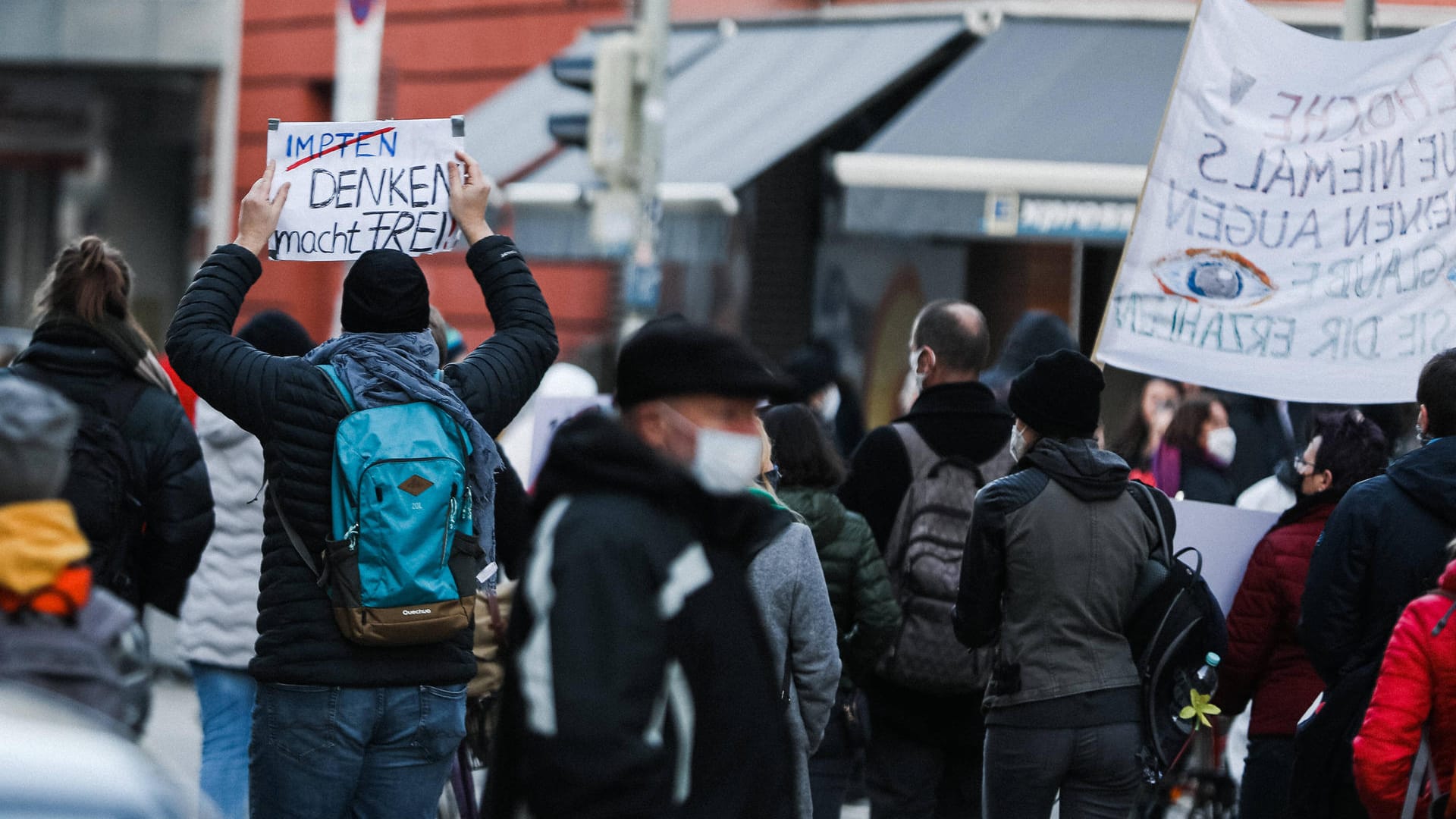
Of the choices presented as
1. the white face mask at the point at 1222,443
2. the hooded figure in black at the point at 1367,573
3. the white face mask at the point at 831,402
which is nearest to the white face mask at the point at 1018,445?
the hooded figure in black at the point at 1367,573

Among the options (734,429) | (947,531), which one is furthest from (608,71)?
(734,429)

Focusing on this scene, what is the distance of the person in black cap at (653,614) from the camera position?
8.93ft

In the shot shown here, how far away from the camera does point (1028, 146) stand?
11016mm

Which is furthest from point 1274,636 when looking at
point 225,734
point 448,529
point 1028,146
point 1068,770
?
point 1028,146

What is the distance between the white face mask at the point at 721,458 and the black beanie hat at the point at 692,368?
0.23ft

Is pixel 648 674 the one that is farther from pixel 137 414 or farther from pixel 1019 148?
pixel 1019 148

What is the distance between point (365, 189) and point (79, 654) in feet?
7.04

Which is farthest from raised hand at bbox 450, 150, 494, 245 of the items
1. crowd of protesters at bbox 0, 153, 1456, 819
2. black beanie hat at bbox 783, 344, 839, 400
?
black beanie hat at bbox 783, 344, 839, 400

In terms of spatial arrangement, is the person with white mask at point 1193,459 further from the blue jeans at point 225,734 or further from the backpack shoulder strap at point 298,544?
the backpack shoulder strap at point 298,544

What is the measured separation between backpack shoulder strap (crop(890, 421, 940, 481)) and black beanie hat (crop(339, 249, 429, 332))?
6.52ft

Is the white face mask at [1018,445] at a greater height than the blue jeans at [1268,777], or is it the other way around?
the white face mask at [1018,445]

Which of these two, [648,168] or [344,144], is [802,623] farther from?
[648,168]

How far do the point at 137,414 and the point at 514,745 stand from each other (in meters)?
2.91

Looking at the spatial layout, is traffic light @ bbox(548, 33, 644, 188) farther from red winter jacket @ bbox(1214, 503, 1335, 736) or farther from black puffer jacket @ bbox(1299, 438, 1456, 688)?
black puffer jacket @ bbox(1299, 438, 1456, 688)
